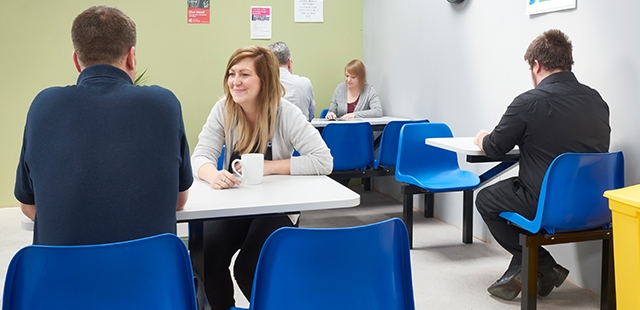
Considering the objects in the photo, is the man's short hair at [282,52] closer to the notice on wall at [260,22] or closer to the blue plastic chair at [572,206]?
the notice on wall at [260,22]

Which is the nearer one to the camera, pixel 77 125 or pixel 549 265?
pixel 77 125

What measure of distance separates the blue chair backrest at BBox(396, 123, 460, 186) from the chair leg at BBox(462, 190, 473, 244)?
11.2 inches

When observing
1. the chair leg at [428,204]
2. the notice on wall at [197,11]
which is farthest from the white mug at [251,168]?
the notice on wall at [197,11]

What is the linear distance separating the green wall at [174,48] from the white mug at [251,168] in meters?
3.60

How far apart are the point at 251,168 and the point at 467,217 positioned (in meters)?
2.29

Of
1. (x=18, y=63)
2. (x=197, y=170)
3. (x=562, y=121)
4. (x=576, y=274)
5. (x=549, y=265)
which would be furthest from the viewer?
(x=18, y=63)

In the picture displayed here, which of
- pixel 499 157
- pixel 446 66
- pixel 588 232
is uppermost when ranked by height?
pixel 446 66

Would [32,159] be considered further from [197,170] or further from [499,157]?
[499,157]

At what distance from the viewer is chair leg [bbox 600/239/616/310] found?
8.67 feet

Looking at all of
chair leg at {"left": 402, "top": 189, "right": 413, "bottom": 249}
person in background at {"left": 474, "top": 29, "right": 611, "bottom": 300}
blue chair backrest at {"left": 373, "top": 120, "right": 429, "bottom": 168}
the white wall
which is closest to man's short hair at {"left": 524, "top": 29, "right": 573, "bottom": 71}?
person in background at {"left": 474, "top": 29, "right": 611, "bottom": 300}

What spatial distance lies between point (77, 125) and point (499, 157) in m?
2.15

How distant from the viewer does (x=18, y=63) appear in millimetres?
5184

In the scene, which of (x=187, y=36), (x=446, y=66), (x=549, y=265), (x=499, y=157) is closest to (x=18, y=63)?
(x=187, y=36)

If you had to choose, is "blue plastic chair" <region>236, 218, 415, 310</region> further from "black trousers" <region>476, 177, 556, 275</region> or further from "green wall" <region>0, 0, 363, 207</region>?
"green wall" <region>0, 0, 363, 207</region>
